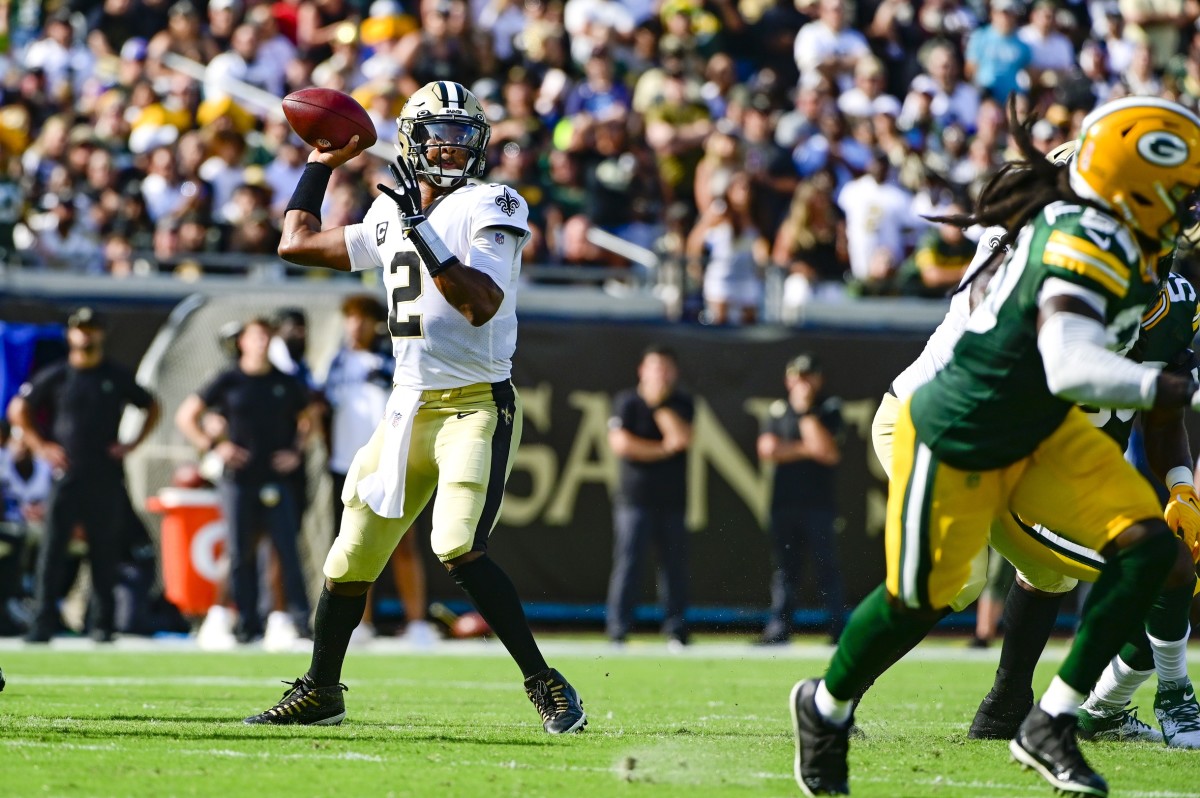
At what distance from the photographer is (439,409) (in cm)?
631

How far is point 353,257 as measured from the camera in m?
6.42

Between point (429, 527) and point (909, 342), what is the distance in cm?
375

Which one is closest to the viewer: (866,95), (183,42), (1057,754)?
(1057,754)

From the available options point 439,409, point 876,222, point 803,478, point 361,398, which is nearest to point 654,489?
point 803,478

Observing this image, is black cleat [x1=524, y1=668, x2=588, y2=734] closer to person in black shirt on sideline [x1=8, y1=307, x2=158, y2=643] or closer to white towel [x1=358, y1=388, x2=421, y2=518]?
white towel [x1=358, y1=388, x2=421, y2=518]

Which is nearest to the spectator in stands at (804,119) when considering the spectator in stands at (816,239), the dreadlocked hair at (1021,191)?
the spectator in stands at (816,239)

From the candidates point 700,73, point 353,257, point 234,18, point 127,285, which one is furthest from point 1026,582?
point 234,18

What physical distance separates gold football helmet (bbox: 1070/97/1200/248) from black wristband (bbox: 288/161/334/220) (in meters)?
2.85

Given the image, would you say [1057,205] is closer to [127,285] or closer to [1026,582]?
[1026,582]

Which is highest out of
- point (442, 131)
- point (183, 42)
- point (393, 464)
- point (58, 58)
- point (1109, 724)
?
point (183, 42)

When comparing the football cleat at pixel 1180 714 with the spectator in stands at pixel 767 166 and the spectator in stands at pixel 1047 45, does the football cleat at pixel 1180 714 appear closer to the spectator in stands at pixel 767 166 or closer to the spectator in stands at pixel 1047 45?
the spectator in stands at pixel 767 166

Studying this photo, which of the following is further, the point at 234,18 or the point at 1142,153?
the point at 234,18

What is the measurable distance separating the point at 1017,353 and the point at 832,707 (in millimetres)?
1083

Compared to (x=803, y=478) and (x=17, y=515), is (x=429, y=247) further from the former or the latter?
(x=17, y=515)
